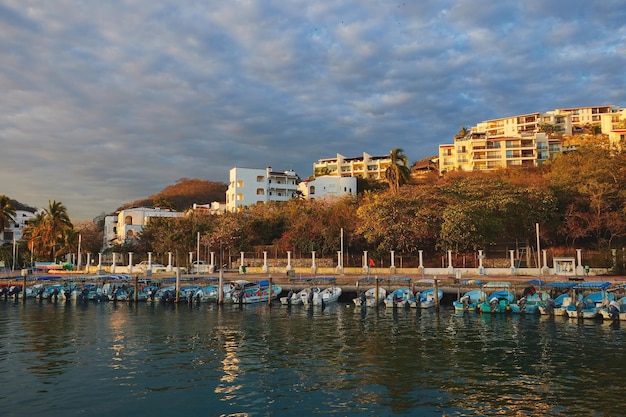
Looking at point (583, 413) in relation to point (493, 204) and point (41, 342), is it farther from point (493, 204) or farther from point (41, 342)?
point (493, 204)

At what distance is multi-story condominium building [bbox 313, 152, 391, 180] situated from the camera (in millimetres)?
122125

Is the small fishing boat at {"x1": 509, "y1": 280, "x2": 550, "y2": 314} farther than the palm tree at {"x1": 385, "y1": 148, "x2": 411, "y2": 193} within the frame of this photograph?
No

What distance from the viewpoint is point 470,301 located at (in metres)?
38.9

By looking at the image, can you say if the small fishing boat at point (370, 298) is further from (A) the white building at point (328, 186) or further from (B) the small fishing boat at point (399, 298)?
(A) the white building at point (328, 186)

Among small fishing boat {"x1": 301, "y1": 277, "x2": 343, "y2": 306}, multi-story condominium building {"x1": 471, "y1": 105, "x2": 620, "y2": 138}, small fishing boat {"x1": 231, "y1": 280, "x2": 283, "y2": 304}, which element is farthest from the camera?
multi-story condominium building {"x1": 471, "y1": 105, "x2": 620, "y2": 138}

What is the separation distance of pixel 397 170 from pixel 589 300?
4539cm

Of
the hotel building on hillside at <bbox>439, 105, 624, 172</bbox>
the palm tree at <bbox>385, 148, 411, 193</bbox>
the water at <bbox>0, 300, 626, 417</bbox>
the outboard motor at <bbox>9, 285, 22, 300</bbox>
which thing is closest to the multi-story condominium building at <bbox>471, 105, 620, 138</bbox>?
the hotel building on hillside at <bbox>439, 105, 624, 172</bbox>

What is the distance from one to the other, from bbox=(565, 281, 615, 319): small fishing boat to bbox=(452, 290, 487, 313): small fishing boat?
632 cm

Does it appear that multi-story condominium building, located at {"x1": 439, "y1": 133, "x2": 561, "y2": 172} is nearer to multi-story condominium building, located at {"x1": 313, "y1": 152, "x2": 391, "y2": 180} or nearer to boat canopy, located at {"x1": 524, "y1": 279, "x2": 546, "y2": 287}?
multi-story condominium building, located at {"x1": 313, "y1": 152, "x2": 391, "y2": 180}

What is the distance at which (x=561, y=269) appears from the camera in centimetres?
4900

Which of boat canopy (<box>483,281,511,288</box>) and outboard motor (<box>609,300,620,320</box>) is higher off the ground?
boat canopy (<box>483,281,511,288</box>)

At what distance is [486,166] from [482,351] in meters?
86.6

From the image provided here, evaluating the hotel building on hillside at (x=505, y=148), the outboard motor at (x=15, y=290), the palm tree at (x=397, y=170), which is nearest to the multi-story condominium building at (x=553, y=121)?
the hotel building on hillside at (x=505, y=148)

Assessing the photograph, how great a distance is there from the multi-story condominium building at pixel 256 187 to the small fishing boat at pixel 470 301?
209 ft
